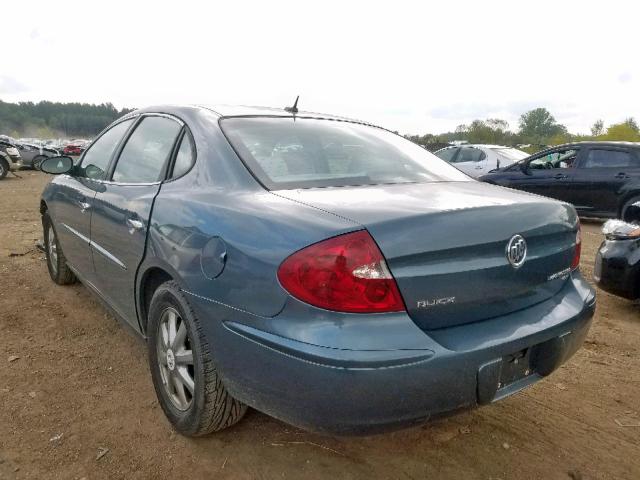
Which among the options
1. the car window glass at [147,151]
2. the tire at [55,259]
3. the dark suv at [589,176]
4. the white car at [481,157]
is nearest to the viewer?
the car window glass at [147,151]

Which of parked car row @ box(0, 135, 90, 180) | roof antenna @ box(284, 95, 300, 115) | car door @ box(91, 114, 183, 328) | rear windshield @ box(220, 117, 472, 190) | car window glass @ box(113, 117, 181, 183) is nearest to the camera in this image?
rear windshield @ box(220, 117, 472, 190)

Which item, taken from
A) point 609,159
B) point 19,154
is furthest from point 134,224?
point 19,154

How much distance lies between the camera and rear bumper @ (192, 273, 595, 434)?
5.41 feet

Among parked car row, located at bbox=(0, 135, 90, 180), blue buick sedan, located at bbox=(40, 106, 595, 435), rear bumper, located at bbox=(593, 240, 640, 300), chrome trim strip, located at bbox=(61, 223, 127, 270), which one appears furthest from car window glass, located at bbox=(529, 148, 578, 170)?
parked car row, located at bbox=(0, 135, 90, 180)

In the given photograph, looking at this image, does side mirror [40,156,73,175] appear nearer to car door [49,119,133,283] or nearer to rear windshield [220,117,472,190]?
car door [49,119,133,283]

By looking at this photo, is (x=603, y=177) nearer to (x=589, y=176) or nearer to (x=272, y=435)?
(x=589, y=176)

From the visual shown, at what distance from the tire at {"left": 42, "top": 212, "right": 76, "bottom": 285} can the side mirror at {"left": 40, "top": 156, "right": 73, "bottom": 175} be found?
72cm

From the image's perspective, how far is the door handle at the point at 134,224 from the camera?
2.55m

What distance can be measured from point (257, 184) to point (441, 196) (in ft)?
2.45

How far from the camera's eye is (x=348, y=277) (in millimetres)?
1690

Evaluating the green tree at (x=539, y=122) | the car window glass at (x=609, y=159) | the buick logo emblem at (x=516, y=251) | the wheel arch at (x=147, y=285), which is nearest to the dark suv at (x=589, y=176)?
the car window glass at (x=609, y=159)

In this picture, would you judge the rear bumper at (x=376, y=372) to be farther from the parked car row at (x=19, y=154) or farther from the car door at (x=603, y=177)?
the parked car row at (x=19, y=154)

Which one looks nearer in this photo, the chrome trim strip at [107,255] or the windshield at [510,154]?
the chrome trim strip at [107,255]

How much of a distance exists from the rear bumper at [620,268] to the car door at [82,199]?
12.0 ft
